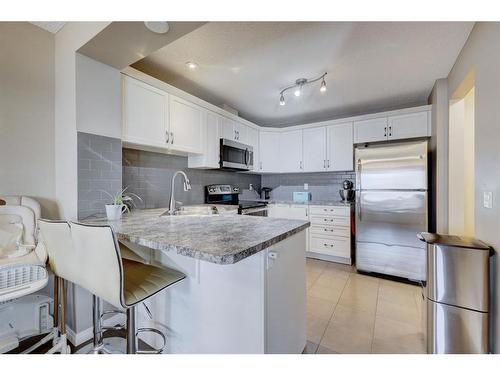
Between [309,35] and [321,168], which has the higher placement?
[309,35]

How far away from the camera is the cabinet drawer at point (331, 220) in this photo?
3.25 m

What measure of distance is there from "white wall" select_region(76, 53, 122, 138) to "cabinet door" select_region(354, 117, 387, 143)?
3119mm

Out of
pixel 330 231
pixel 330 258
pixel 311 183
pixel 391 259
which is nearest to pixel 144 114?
pixel 330 231

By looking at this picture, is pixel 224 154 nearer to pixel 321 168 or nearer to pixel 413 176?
pixel 321 168

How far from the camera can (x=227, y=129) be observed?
319cm

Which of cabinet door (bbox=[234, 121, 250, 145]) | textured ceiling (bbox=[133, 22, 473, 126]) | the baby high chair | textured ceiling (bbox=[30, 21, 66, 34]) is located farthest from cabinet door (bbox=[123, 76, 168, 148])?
cabinet door (bbox=[234, 121, 250, 145])

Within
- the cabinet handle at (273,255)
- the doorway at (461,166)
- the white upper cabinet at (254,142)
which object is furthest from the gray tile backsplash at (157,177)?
the doorway at (461,166)

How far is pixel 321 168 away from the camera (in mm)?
3699

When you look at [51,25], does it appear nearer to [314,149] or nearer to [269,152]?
[269,152]

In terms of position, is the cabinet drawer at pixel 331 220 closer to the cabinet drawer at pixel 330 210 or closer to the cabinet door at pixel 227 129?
the cabinet drawer at pixel 330 210
